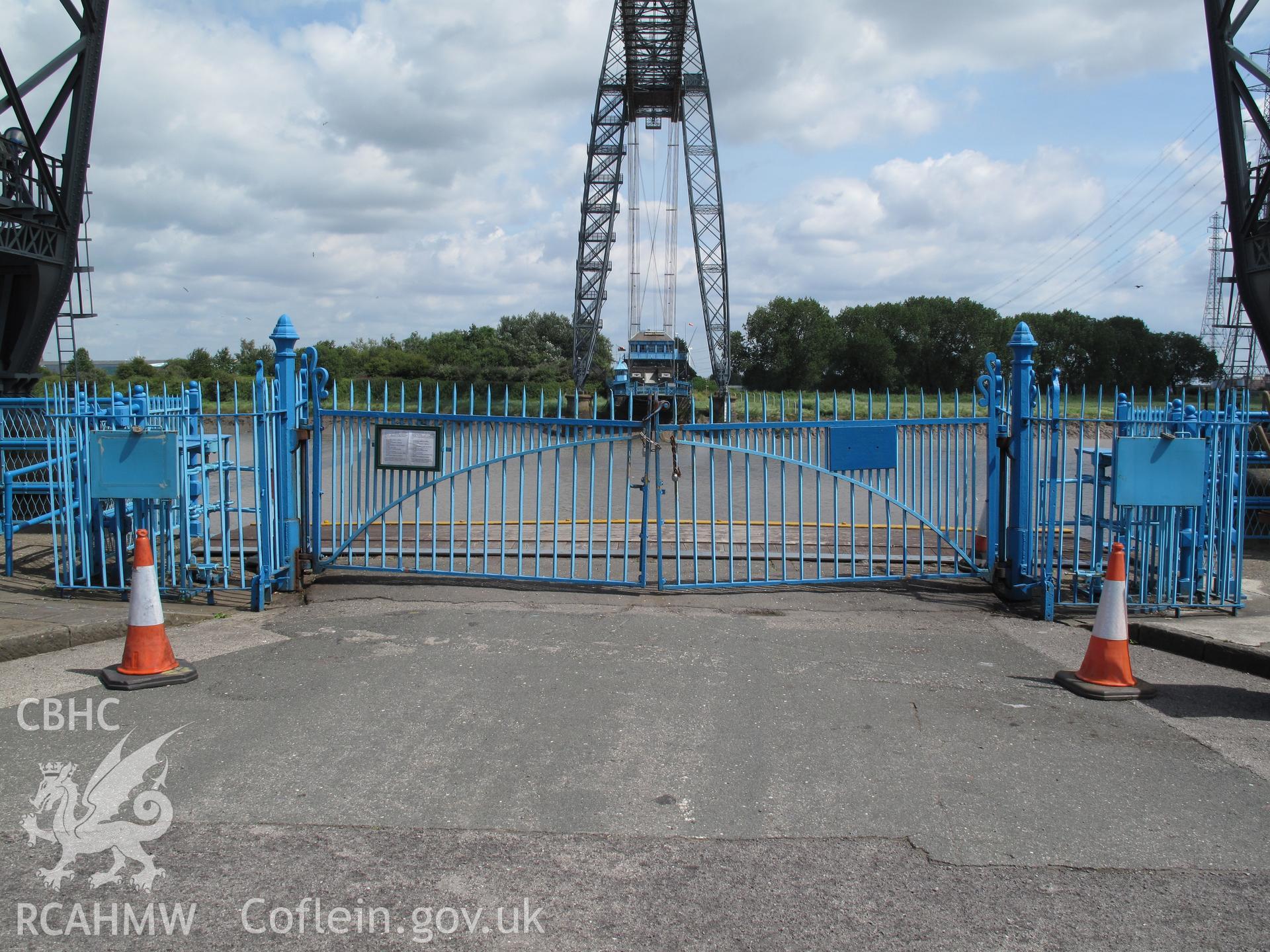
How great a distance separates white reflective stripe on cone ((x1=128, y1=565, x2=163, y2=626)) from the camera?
612 centimetres

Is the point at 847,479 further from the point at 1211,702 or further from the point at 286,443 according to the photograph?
the point at 286,443

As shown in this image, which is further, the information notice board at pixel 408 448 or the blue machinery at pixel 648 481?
the information notice board at pixel 408 448

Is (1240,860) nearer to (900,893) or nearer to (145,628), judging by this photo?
(900,893)

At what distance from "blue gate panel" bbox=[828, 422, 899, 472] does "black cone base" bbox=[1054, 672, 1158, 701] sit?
3.20 metres

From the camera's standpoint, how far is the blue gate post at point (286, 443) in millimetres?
8656

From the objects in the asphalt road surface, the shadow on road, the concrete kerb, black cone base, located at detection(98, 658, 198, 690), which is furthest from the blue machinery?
black cone base, located at detection(98, 658, 198, 690)

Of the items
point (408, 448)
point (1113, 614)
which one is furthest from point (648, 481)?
point (1113, 614)

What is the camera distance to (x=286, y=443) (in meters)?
8.71

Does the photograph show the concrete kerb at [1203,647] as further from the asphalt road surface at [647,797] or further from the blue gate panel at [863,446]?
the blue gate panel at [863,446]

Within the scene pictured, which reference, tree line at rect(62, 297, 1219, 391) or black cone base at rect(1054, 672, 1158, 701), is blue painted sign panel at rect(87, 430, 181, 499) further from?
tree line at rect(62, 297, 1219, 391)

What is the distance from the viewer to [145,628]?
613 cm

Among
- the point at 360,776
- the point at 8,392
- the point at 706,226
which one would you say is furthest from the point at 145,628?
the point at 706,226

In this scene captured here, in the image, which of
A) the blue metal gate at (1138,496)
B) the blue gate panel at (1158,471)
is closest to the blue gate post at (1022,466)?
the blue metal gate at (1138,496)

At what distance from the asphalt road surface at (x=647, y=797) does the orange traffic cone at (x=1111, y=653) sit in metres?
0.18
